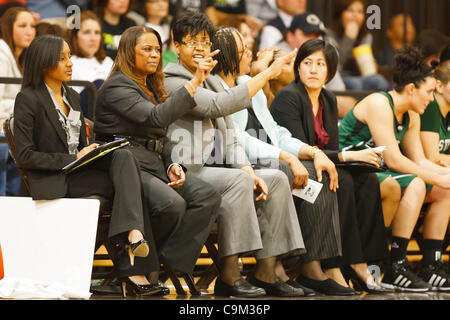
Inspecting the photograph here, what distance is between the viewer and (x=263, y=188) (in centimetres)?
322

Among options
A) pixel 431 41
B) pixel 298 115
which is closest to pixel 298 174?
pixel 298 115

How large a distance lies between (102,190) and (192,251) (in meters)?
0.45

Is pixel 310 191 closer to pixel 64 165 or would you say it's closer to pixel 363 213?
pixel 363 213

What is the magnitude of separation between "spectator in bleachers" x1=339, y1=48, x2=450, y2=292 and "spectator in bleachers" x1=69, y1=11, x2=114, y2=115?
1.66 meters

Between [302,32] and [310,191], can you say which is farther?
[302,32]

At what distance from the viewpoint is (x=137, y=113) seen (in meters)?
3.04

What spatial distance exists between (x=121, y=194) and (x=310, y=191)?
95cm

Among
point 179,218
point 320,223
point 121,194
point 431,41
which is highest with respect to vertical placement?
point 431,41

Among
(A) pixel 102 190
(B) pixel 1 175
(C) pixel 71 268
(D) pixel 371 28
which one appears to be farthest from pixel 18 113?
(D) pixel 371 28

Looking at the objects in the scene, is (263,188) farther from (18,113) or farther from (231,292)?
(18,113)

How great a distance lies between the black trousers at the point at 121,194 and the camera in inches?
112

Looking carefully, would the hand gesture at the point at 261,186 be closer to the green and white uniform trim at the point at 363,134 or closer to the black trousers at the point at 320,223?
the black trousers at the point at 320,223

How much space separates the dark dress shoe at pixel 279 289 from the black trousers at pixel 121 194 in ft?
1.68

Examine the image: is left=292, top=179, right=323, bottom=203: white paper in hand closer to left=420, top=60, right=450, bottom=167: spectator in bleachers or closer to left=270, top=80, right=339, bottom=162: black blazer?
left=270, top=80, right=339, bottom=162: black blazer
